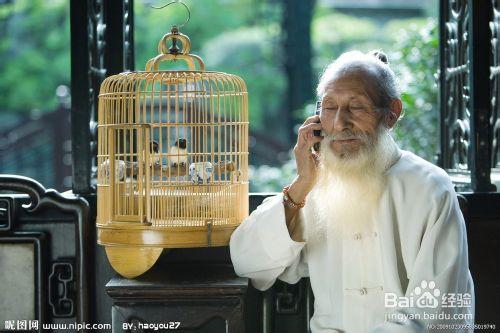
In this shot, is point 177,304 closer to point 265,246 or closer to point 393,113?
point 265,246

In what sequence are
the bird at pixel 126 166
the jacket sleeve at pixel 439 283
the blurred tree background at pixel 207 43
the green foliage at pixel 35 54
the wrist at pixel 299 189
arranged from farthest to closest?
1. the green foliage at pixel 35 54
2. the blurred tree background at pixel 207 43
3. the bird at pixel 126 166
4. the wrist at pixel 299 189
5. the jacket sleeve at pixel 439 283

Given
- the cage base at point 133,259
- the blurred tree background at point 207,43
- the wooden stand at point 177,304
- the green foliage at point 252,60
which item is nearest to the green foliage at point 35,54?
the blurred tree background at point 207,43

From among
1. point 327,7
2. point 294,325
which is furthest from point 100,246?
point 327,7

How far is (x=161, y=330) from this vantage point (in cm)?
319

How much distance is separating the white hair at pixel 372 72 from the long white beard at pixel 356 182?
0.40ft

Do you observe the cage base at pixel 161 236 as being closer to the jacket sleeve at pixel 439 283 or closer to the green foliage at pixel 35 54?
the jacket sleeve at pixel 439 283

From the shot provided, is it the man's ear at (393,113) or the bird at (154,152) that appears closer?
the man's ear at (393,113)

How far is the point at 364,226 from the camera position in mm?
3127

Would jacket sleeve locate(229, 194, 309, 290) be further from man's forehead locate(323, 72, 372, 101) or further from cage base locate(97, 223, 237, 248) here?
man's forehead locate(323, 72, 372, 101)

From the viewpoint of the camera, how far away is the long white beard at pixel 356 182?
3.11 m

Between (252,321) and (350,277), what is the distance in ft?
2.53

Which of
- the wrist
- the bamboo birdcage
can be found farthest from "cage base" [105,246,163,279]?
the wrist

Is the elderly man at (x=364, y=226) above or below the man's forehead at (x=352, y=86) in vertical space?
below

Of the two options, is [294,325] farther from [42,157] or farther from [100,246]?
[42,157]
